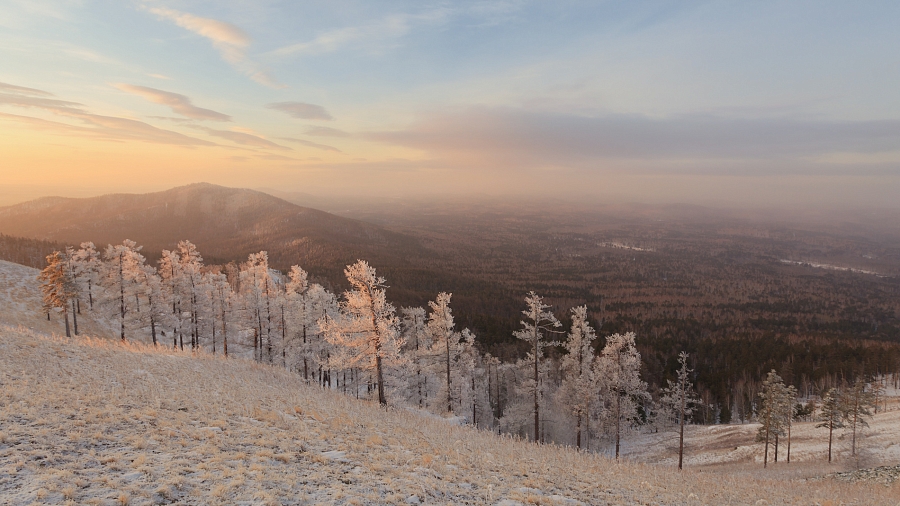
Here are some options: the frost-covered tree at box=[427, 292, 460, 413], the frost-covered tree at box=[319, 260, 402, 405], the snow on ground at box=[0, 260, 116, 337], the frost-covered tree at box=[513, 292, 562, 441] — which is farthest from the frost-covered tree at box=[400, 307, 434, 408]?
the snow on ground at box=[0, 260, 116, 337]

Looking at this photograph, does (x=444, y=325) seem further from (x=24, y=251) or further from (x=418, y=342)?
(x=24, y=251)

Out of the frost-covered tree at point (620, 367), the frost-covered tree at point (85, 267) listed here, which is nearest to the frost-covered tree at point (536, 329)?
the frost-covered tree at point (620, 367)

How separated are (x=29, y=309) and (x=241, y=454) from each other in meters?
61.3

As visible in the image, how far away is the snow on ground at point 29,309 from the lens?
43231mm

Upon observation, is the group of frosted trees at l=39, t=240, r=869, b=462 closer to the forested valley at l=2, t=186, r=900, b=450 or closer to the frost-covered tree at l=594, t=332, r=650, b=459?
the frost-covered tree at l=594, t=332, r=650, b=459

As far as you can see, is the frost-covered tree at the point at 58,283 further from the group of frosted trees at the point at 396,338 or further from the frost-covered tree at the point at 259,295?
the frost-covered tree at the point at 259,295

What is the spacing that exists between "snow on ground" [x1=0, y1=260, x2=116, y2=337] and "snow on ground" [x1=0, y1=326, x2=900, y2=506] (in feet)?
127

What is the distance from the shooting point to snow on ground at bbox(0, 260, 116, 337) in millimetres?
43231

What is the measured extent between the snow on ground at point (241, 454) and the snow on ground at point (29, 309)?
38761 millimetres

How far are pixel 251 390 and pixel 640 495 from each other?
48.4 feet

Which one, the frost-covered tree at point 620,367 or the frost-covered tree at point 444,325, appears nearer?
the frost-covered tree at point 620,367

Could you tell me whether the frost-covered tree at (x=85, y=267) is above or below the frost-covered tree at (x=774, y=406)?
above

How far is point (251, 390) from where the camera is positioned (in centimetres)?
1570

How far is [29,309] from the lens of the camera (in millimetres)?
46969
